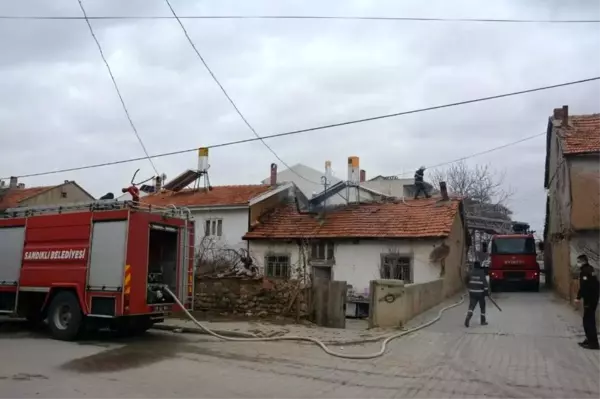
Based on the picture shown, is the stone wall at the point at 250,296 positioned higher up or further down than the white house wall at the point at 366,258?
further down

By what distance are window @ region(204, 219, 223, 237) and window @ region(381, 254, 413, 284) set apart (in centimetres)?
882

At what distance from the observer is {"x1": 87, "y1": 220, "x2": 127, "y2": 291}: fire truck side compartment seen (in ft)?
37.8

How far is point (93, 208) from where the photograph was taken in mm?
12344

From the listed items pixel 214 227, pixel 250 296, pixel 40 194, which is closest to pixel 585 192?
pixel 250 296

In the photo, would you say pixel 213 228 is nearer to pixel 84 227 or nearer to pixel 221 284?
pixel 221 284

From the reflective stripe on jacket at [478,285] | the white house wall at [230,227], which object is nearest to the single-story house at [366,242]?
the white house wall at [230,227]

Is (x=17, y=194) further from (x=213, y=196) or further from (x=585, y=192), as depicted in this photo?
(x=585, y=192)

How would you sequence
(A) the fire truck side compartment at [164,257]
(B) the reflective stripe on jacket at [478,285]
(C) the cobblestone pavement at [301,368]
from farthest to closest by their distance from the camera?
1. (B) the reflective stripe on jacket at [478,285]
2. (A) the fire truck side compartment at [164,257]
3. (C) the cobblestone pavement at [301,368]

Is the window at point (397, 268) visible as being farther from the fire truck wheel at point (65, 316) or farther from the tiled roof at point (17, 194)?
the tiled roof at point (17, 194)

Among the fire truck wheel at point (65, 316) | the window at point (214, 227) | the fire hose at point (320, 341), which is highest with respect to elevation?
the window at point (214, 227)

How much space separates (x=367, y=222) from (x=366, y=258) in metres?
1.97

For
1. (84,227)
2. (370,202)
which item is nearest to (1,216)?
(84,227)

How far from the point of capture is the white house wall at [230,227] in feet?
90.5

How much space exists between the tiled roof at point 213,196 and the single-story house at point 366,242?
5.20 ft
